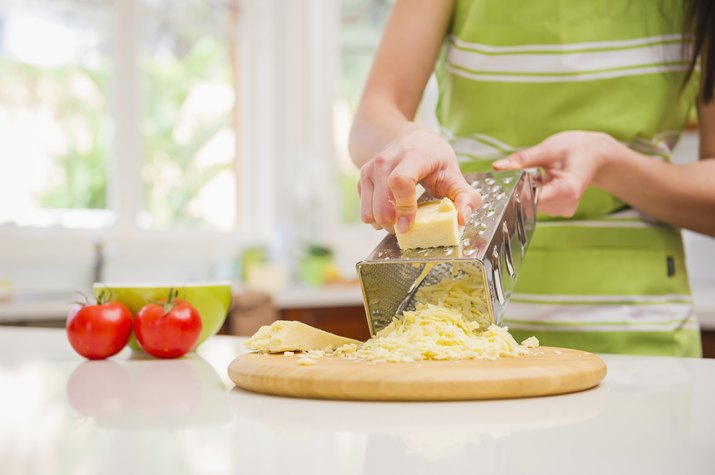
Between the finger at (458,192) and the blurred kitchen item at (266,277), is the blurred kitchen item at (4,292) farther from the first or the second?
the finger at (458,192)

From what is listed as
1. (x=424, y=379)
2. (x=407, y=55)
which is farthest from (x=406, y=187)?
(x=407, y=55)

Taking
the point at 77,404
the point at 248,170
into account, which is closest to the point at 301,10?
the point at 248,170

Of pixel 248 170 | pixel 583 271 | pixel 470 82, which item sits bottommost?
pixel 248 170

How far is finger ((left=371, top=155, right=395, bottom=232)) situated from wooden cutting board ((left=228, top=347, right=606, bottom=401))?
0.55ft

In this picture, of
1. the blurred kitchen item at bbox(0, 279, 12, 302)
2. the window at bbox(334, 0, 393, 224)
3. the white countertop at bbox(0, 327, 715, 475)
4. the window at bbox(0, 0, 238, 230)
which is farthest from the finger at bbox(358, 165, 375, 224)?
the window at bbox(334, 0, 393, 224)

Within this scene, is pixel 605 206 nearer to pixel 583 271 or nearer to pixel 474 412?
pixel 583 271

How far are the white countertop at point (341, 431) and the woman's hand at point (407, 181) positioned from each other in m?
0.23

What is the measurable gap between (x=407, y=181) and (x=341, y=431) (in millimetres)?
310

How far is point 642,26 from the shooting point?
138cm

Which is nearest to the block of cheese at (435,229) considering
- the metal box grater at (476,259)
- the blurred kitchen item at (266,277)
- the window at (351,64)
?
the metal box grater at (476,259)

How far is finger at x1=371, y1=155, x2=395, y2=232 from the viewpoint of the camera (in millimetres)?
926

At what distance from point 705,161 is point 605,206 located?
0.17m

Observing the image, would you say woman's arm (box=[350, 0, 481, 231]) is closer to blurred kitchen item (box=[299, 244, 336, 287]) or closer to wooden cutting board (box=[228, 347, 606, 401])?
wooden cutting board (box=[228, 347, 606, 401])

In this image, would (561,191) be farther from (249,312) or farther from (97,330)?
(249,312)
